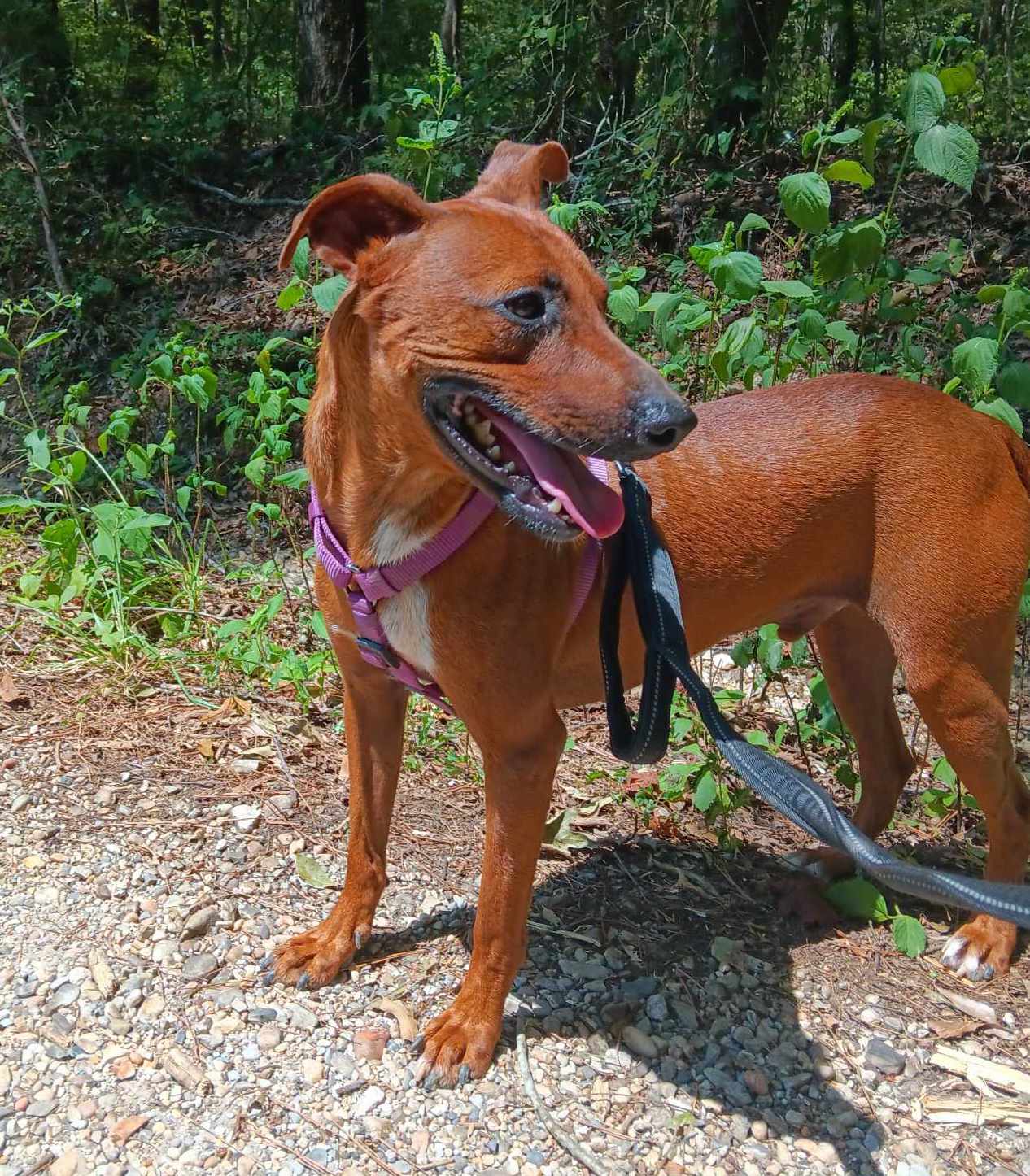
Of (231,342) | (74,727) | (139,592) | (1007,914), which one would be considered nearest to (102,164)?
(231,342)

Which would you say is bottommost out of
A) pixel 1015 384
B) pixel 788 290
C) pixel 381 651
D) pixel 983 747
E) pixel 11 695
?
A: pixel 11 695

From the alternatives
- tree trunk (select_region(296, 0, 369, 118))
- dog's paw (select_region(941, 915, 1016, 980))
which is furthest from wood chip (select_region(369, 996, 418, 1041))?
tree trunk (select_region(296, 0, 369, 118))

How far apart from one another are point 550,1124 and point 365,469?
5.72 ft

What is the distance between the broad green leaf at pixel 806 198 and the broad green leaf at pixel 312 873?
2672 mm

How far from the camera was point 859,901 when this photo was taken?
3.60m

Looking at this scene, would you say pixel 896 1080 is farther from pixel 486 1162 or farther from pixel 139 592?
pixel 139 592

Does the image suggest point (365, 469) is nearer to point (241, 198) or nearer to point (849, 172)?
point (849, 172)

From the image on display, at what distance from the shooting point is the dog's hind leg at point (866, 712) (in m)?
3.77

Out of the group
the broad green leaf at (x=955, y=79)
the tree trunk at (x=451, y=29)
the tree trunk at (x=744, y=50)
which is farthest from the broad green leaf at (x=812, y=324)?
the tree trunk at (x=451, y=29)

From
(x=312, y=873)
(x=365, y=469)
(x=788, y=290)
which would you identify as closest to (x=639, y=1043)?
(x=312, y=873)

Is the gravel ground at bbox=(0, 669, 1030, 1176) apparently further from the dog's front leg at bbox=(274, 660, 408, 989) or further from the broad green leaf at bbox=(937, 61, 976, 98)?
the broad green leaf at bbox=(937, 61, 976, 98)

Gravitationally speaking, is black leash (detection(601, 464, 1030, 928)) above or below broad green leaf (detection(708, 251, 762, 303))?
below

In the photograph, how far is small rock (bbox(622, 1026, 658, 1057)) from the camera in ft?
9.66

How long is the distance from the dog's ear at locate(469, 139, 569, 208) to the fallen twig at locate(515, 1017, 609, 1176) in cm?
234
